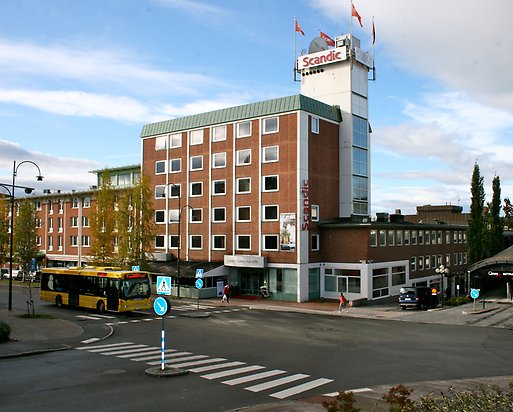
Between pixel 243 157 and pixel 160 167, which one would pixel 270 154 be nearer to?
pixel 243 157

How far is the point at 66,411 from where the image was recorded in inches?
506

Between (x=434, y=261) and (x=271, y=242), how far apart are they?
2384 cm

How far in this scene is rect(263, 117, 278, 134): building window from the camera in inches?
1944

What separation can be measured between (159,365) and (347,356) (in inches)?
295

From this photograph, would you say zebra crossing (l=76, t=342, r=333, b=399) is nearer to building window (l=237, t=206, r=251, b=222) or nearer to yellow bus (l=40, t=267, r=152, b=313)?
yellow bus (l=40, t=267, r=152, b=313)

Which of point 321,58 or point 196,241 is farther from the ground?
point 321,58

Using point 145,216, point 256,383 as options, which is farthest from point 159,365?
point 145,216

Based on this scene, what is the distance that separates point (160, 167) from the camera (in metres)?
60.4

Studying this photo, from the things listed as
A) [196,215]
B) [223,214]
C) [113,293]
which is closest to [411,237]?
[223,214]

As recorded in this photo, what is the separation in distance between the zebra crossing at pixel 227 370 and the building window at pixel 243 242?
28.6 m

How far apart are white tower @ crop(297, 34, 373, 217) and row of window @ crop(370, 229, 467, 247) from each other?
4.31 meters

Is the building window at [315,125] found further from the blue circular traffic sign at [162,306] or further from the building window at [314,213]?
the blue circular traffic sign at [162,306]

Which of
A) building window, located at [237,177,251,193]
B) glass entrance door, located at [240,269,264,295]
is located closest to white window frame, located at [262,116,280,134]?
building window, located at [237,177,251,193]

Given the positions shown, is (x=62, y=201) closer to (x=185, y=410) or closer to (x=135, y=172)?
→ (x=135, y=172)
